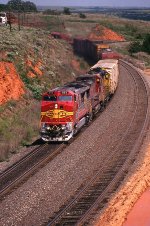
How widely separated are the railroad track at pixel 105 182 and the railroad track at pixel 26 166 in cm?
336

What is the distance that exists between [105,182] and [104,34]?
117 m

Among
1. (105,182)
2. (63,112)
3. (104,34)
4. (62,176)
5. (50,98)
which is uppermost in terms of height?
(50,98)

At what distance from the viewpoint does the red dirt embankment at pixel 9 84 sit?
37750 millimetres

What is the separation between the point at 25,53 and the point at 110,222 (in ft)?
111

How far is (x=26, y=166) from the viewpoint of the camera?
81.0 ft

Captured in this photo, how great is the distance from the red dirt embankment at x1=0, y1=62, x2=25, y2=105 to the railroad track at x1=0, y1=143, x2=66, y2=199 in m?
10.1

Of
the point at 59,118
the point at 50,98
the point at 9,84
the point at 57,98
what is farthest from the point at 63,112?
the point at 9,84

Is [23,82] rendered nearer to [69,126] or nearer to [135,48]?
[69,126]

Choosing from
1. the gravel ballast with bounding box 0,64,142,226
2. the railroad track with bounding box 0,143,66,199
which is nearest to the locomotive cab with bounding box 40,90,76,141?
the railroad track with bounding box 0,143,66,199

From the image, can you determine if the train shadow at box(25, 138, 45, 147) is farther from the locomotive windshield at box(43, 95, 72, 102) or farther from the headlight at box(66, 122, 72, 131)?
the locomotive windshield at box(43, 95, 72, 102)

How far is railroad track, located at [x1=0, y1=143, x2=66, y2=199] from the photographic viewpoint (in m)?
22.0

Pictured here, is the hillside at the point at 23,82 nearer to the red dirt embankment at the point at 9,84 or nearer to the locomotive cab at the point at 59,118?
the red dirt embankment at the point at 9,84

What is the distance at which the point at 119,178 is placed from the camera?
22391 mm

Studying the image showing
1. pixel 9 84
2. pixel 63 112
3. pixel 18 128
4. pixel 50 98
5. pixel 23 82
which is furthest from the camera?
pixel 23 82
